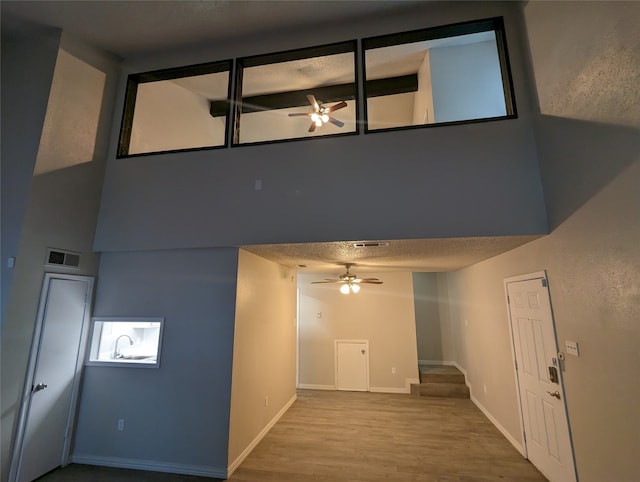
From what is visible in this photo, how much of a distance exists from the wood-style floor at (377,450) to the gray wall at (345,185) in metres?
2.56

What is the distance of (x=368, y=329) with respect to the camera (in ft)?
21.6

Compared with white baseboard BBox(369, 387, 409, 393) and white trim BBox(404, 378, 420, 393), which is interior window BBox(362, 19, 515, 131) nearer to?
white trim BBox(404, 378, 420, 393)

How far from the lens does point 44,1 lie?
3389mm

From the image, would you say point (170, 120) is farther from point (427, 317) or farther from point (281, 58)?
point (427, 317)

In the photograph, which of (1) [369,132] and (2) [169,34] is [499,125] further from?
(2) [169,34]

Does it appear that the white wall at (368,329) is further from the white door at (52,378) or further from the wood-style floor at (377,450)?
the white door at (52,378)

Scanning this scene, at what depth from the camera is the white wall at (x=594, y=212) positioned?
1.95 m

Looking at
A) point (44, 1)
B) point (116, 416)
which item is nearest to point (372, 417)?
point (116, 416)

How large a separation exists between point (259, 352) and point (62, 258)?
2617mm

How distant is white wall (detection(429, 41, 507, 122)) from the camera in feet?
13.8

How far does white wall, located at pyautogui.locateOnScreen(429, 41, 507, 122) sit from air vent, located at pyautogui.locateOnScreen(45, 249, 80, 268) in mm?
5060

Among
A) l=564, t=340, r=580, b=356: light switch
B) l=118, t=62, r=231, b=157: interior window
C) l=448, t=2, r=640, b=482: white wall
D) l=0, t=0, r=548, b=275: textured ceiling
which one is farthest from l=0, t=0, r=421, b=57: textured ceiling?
l=564, t=340, r=580, b=356: light switch

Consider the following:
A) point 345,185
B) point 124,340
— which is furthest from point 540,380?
point 124,340

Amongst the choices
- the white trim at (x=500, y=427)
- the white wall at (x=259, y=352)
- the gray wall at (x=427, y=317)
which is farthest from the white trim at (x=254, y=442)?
the gray wall at (x=427, y=317)
